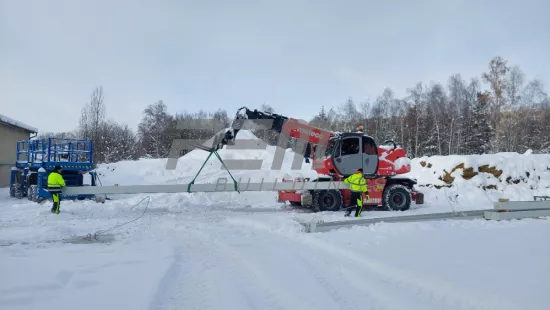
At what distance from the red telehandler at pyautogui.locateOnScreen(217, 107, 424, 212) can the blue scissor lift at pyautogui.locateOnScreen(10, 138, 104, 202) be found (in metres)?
8.46

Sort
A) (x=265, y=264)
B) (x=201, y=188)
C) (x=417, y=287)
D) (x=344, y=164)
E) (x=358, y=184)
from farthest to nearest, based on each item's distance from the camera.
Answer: (x=344, y=164) < (x=201, y=188) < (x=358, y=184) < (x=265, y=264) < (x=417, y=287)

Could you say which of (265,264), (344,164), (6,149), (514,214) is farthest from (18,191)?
(514,214)

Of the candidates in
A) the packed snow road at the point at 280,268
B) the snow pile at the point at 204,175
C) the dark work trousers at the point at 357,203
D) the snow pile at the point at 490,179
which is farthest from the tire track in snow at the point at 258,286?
the snow pile at the point at 490,179

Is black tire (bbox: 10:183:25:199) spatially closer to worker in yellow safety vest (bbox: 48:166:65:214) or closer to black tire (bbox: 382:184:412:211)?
worker in yellow safety vest (bbox: 48:166:65:214)

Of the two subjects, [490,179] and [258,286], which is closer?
[258,286]

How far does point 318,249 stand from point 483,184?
12.9m

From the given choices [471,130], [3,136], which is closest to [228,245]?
[3,136]

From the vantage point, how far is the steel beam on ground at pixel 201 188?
423 inches

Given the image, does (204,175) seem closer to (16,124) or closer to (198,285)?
(16,124)

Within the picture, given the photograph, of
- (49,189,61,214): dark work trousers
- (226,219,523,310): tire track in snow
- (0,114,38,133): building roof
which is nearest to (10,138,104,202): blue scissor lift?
(49,189,61,214): dark work trousers

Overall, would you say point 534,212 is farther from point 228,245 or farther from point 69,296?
point 69,296

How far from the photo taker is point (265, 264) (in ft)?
18.5

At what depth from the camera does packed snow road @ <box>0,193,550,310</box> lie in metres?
3.99

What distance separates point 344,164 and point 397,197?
7.92 ft
